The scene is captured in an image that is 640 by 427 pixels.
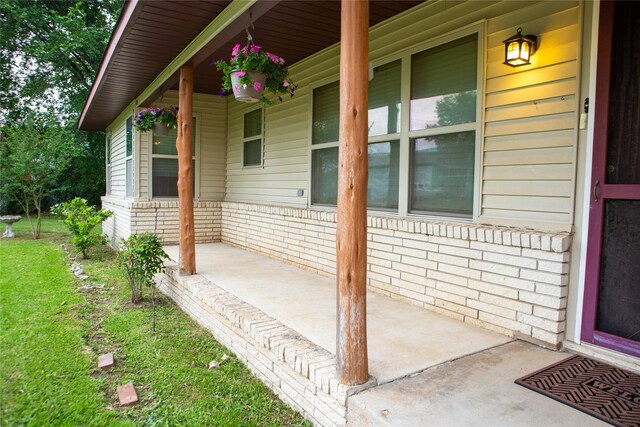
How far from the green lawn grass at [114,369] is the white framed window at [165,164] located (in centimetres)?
253

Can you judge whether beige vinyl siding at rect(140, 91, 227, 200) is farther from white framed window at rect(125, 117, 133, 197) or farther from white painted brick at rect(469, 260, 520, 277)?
white painted brick at rect(469, 260, 520, 277)

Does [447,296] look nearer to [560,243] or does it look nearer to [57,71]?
[560,243]

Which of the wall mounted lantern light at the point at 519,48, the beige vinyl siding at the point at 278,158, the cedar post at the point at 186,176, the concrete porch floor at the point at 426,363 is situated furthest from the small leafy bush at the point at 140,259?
the wall mounted lantern light at the point at 519,48

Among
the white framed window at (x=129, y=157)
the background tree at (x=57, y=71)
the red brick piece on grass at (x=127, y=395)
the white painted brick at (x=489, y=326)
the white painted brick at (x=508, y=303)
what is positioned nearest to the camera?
the red brick piece on grass at (x=127, y=395)

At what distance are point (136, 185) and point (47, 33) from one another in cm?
1322

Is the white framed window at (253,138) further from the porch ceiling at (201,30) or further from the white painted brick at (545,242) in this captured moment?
the white painted brick at (545,242)

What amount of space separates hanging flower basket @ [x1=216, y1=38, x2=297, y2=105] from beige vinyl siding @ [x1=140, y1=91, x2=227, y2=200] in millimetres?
3872

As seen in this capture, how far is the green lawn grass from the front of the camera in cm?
237

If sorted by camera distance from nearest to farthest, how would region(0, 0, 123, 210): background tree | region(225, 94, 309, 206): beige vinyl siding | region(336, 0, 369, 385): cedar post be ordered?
region(336, 0, 369, 385): cedar post, region(225, 94, 309, 206): beige vinyl siding, region(0, 0, 123, 210): background tree

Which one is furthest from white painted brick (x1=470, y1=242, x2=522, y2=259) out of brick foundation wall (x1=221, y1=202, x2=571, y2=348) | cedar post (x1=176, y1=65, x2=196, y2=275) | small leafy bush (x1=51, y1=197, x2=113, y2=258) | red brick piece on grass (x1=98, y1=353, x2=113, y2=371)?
small leafy bush (x1=51, y1=197, x2=113, y2=258)

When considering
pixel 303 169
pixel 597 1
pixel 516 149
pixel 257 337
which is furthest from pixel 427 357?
pixel 303 169

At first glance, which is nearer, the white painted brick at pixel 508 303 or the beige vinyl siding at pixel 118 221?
the white painted brick at pixel 508 303

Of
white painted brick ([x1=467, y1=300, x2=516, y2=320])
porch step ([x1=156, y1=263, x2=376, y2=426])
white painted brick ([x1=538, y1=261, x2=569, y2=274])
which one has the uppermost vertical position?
white painted brick ([x1=538, y1=261, x2=569, y2=274])

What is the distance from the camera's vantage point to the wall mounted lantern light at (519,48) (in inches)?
107
